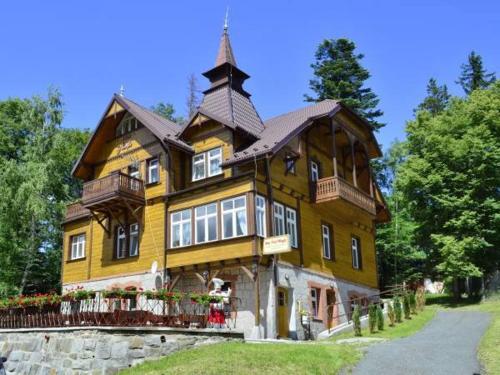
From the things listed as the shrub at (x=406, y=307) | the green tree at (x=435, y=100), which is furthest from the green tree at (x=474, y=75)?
the shrub at (x=406, y=307)

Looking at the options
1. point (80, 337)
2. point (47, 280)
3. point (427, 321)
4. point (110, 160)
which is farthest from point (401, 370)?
point (47, 280)

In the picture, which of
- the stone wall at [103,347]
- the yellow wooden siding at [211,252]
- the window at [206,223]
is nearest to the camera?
the stone wall at [103,347]

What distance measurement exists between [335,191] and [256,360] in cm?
1193

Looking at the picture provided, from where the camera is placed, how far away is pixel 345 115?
27.6 metres

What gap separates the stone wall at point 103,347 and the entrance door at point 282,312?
4.77 meters

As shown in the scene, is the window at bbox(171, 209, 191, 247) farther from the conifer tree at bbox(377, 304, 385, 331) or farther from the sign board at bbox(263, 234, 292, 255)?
the conifer tree at bbox(377, 304, 385, 331)

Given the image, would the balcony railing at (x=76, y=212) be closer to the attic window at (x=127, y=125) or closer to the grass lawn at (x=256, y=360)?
the attic window at (x=127, y=125)

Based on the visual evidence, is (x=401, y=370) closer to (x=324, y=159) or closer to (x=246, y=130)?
(x=246, y=130)

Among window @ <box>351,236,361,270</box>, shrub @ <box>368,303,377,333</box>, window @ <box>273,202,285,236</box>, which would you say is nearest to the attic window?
Answer: window @ <box>273,202,285,236</box>

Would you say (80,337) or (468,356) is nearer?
(468,356)

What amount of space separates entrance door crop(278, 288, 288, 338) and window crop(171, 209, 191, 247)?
4649 millimetres

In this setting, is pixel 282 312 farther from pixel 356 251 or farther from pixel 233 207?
pixel 356 251

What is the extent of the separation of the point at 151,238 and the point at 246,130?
22.4 feet

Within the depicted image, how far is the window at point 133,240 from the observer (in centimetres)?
2612
